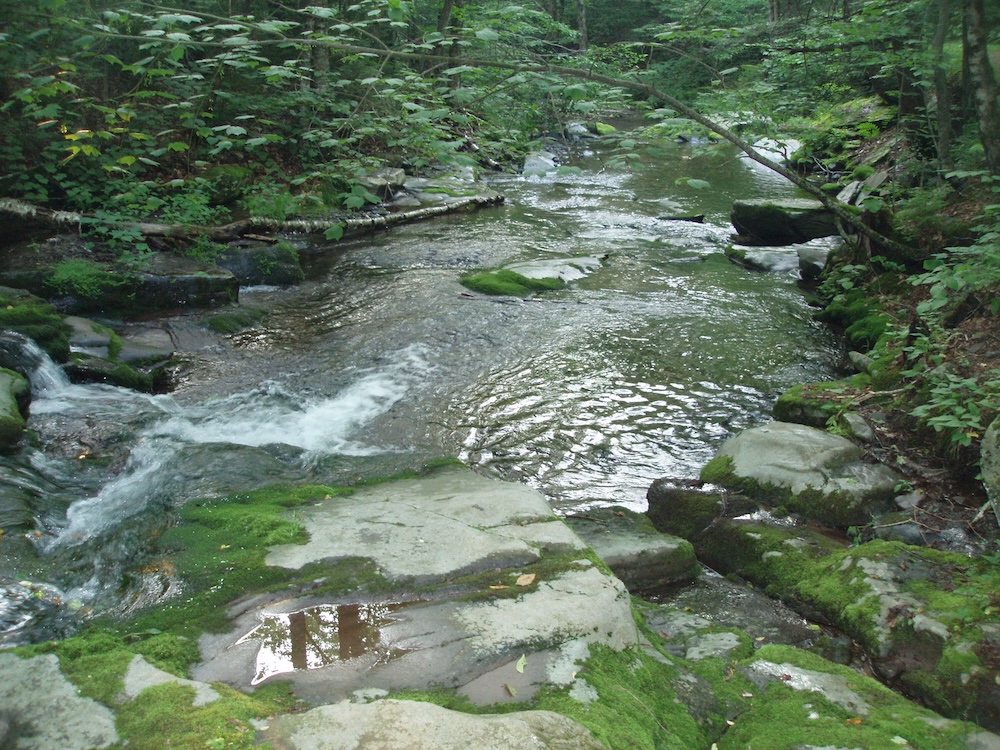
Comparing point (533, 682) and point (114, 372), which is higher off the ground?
point (533, 682)

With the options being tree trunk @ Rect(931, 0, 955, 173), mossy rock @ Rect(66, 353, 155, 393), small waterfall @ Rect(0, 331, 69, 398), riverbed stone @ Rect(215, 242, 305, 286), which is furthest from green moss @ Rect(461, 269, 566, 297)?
small waterfall @ Rect(0, 331, 69, 398)

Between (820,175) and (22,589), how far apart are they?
→ 60.7 feet

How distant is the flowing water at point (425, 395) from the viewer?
5.09 m

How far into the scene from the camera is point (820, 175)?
1775 centimetres

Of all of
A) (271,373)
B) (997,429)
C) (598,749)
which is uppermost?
(997,429)

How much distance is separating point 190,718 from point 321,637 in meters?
0.70

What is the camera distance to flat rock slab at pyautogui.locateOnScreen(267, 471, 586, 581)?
3537 millimetres

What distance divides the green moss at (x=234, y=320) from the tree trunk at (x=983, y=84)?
803 centimetres

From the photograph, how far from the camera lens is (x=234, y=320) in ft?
30.2

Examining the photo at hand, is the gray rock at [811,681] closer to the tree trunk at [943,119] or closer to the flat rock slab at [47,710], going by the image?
the flat rock slab at [47,710]

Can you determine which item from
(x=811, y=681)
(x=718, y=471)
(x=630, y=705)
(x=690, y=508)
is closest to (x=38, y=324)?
(x=690, y=508)

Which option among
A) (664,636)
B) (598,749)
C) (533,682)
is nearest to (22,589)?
(533,682)

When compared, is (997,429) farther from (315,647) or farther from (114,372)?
(114,372)

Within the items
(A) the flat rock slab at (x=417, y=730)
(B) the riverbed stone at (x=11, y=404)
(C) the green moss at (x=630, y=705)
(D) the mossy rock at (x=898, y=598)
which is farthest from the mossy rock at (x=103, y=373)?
(C) the green moss at (x=630, y=705)
